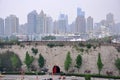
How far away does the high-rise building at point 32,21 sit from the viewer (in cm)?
3543

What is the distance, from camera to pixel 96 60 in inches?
666

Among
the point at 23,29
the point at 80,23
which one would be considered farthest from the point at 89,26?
the point at 23,29

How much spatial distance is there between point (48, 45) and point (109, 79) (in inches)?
150

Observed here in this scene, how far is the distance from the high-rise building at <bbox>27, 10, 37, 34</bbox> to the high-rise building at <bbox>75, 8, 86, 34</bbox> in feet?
11.7

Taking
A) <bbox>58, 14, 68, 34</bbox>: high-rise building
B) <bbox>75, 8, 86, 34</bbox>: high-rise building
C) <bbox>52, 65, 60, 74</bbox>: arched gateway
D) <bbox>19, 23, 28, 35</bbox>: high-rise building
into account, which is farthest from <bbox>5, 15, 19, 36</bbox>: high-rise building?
<bbox>52, 65, 60, 74</bbox>: arched gateway

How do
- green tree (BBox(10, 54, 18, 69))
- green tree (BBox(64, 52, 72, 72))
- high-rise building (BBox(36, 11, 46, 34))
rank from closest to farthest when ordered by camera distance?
green tree (BBox(64, 52, 72, 72)) → green tree (BBox(10, 54, 18, 69)) → high-rise building (BBox(36, 11, 46, 34))

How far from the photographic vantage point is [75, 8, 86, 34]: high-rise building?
113ft

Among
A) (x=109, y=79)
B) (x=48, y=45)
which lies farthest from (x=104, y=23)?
(x=109, y=79)

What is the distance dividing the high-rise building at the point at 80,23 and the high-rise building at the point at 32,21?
3.56m

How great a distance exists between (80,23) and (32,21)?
406 cm

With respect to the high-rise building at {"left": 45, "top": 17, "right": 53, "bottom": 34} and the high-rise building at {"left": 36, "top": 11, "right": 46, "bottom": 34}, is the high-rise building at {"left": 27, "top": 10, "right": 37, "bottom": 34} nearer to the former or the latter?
the high-rise building at {"left": 36, "top": 11, "right": 46, "bottom": 34}

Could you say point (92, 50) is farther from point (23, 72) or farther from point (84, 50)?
point (23, 72)

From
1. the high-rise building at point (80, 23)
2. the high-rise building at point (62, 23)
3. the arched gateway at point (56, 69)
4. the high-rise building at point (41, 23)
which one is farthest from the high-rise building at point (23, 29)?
the arched gateway at point (56, 69)

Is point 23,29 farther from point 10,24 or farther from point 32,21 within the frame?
point 10,24
